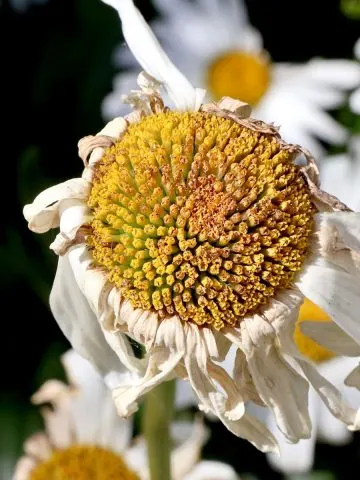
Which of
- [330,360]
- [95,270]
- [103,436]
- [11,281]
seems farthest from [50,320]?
[95,270]

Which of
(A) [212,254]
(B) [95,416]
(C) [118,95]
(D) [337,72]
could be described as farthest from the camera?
(D) [337,72]

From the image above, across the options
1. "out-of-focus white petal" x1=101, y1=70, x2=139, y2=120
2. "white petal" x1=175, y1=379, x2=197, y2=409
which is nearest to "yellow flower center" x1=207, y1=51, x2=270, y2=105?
"out-of-focus white petal" x1=101, y1=70, x2=139, y2=120

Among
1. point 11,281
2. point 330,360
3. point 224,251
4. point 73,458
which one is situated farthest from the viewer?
point 11,281

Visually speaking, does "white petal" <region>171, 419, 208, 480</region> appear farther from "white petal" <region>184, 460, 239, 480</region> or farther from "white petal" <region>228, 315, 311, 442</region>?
"white petal" <region>228, 315, 311, 442</region>

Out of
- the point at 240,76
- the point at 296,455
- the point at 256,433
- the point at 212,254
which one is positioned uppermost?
the point at 212,254

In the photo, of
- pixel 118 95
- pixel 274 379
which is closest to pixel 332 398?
pixel 274 379

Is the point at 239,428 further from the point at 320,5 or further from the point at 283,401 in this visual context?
the point at 320,5

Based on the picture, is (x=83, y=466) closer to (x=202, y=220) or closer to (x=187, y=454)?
(x=187, y=454)
